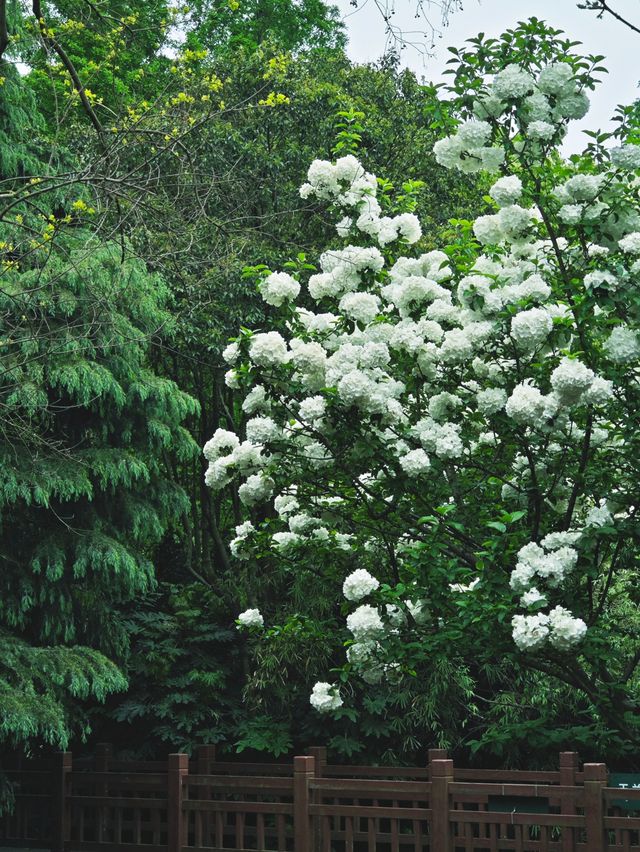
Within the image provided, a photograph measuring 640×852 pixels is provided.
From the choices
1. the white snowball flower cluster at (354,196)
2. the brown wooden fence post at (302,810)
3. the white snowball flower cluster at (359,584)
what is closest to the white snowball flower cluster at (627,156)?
the white snowball flower cluster at (354,196)

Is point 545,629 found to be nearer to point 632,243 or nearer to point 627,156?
→ point 632,243

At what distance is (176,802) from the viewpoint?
8242 millimetres

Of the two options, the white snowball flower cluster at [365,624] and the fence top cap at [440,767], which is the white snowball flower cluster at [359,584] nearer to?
the white snowball flower cluster at [365,624]

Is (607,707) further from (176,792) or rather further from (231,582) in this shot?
(231,582)

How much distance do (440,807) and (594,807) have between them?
3.28 ft

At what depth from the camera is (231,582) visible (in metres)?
13.6

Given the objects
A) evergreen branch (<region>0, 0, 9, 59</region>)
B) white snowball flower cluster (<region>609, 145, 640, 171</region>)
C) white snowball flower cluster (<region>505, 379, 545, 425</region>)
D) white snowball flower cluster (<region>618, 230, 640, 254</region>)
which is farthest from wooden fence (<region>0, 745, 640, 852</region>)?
evergreen branch (<region>0, 0, 9, 59</region>)

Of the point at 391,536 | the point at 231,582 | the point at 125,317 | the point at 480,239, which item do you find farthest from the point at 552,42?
the point at 231,582

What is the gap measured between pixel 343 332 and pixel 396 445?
0.78 m

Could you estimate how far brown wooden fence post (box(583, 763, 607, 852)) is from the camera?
625 cm

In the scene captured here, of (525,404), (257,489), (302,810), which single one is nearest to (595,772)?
(302,810)

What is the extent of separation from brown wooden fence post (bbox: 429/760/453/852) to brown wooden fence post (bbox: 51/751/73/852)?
3.54m

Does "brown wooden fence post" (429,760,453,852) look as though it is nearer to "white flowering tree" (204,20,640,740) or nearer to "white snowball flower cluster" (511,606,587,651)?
"white flowering tree" (204,20,640,740)

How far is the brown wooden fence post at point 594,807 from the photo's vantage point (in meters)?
6.25
